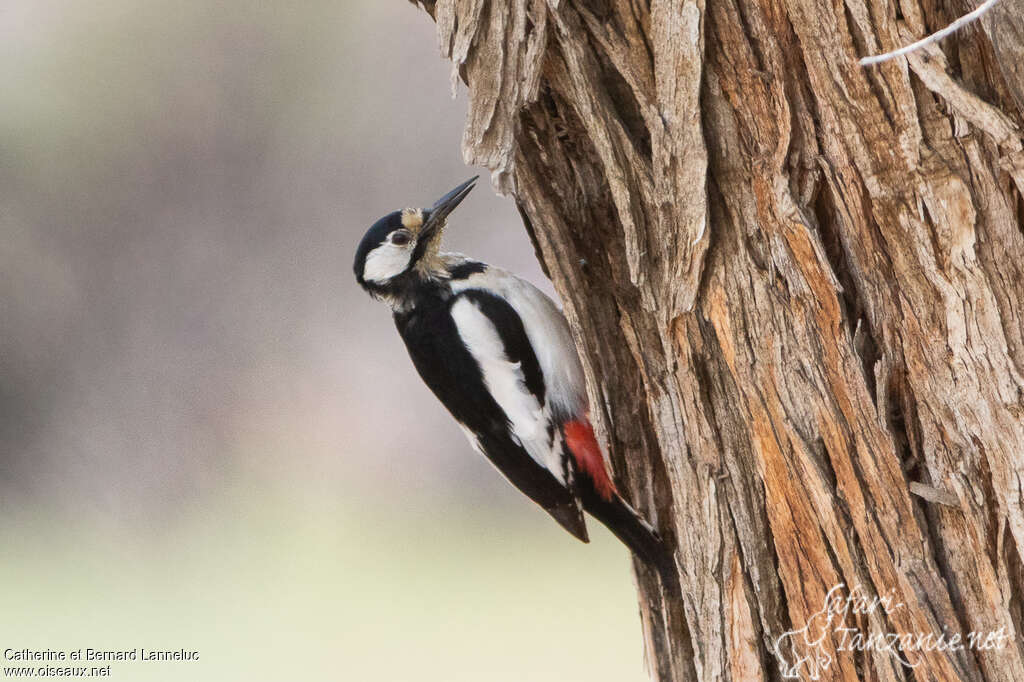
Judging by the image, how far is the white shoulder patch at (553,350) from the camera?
248cm

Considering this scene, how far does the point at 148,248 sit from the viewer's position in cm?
601

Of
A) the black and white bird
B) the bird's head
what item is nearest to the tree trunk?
the black and white bird

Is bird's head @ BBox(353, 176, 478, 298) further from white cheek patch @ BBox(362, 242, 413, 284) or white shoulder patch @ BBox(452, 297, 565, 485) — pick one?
white shoulder patch @ BBox(452, 297, 565, 485)

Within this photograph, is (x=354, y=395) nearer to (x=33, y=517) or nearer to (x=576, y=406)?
(x=33, y=517)

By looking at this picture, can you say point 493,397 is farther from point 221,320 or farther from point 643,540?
point 221,320

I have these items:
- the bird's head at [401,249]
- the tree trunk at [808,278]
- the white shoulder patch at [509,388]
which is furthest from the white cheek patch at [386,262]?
the tree trunk at [808,278]

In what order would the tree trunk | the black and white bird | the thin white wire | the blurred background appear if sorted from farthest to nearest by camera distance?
1. the blurred background
2. the black and white bird
3. the tree trunk
4. the thin white wire

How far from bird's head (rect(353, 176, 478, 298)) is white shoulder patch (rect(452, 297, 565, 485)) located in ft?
1.06

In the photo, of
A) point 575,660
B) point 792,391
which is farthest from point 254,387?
point 792,391

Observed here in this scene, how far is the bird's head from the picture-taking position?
107 inches

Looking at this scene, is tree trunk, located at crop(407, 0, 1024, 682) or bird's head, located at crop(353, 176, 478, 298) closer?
tree trunk, located at crop(407, 0, 1024, 682)

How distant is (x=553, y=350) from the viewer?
8.21 feet

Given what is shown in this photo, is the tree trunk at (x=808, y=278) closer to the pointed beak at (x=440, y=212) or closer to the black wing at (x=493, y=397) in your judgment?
the black wing at (x=493, y=397)

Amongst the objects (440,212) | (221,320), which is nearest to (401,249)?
(440,212)
